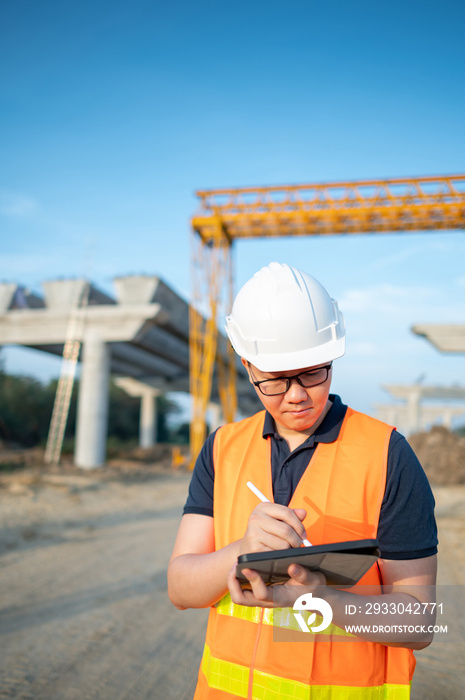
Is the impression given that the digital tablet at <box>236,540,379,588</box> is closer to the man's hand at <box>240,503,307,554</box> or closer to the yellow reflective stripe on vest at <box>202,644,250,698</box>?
the man's hand at <box>240,503,307,554</box>

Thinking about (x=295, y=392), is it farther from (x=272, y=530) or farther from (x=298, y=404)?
(x=272, y=530)

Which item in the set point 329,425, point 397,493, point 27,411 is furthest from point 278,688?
point 27,411

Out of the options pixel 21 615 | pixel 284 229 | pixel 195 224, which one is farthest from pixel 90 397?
pixel 21 615

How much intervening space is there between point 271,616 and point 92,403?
1468 cm

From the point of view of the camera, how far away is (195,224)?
18.3 m

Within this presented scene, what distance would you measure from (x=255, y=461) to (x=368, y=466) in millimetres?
397

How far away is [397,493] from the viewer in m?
1.44

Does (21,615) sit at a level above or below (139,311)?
below

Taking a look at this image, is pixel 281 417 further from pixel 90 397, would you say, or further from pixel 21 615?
pixel 90 397

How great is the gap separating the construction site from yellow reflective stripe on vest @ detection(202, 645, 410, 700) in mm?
1990

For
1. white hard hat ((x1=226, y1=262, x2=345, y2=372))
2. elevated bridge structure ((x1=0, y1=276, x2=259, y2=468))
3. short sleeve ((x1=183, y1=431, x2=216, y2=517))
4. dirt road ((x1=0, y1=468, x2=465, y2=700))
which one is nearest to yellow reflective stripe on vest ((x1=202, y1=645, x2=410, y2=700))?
short sleeve ((x1=183, y1=431, x2=216, y2=517))

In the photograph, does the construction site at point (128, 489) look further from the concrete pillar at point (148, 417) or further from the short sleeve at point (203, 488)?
the short sleeve at point (203, 488)

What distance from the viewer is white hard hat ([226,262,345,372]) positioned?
1.67m

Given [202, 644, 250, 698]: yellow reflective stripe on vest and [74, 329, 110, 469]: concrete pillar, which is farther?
[74, 329, 110, 469]: concrete pillar
